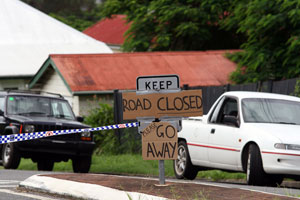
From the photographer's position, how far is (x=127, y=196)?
8.70 metres

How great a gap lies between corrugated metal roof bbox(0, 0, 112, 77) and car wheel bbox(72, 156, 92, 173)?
20.8 m

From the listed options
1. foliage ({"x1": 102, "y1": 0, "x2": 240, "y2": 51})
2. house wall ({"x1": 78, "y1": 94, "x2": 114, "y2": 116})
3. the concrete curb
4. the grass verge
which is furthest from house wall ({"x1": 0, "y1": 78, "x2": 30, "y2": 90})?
the concrete curb

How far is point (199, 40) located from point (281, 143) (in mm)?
28043

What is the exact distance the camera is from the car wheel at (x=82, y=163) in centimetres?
1716

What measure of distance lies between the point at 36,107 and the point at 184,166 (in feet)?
15.4

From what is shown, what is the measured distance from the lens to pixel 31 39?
40.5 m

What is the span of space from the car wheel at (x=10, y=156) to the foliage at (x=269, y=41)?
1137 cm

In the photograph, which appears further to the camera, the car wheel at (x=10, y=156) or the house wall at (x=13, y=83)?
the house wall at (x=13, y=83)

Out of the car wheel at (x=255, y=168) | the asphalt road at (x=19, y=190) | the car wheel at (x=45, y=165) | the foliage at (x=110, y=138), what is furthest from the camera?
the foliage at (x=110, y=138)

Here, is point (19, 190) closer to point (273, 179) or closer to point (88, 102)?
point (273, 179)

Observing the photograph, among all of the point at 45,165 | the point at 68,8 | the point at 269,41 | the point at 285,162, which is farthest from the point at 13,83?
the point at 68,8

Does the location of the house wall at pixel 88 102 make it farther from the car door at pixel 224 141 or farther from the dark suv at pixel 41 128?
the car door at pixel 224 141

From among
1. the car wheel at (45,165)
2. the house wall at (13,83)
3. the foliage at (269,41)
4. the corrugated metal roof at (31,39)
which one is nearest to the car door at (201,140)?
the car wheel at (45,165)

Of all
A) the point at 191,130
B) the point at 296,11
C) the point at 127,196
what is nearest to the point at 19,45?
the point at 296,11
